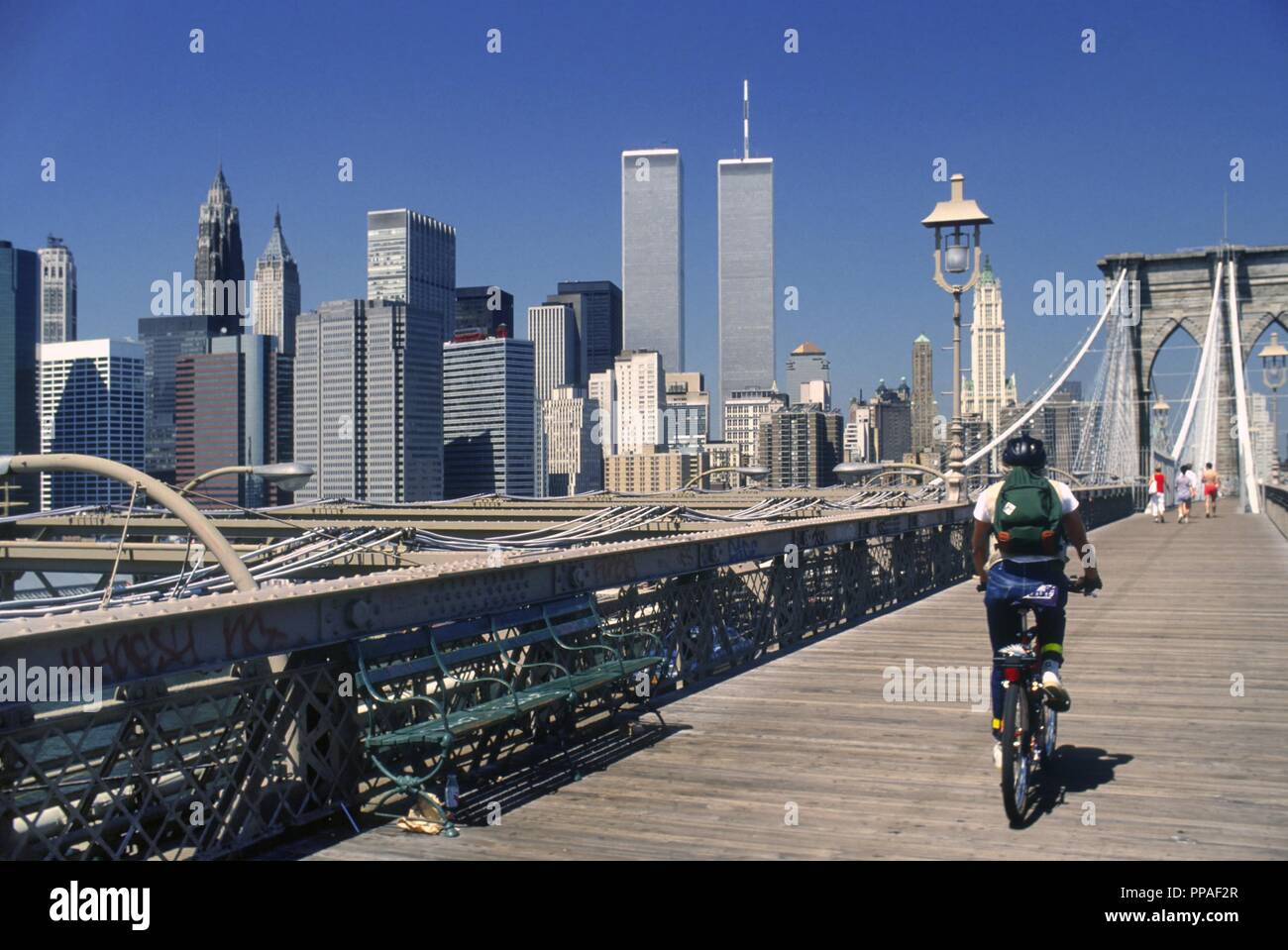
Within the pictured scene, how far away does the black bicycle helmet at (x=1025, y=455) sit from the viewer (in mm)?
6449

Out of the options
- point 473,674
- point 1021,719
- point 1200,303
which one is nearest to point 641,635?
point 473,674

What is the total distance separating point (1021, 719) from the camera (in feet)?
19.4

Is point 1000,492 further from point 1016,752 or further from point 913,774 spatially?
point 913,774

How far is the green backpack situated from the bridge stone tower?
59.5 metres

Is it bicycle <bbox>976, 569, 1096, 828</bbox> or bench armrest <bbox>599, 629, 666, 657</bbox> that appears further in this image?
bench armrest <bbox>599, 629, 666, 657</bbox>

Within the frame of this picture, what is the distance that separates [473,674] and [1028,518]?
3299mm

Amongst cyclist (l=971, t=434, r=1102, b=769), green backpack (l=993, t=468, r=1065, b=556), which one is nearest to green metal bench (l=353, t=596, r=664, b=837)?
cyclist (l=971, t=434, r=1102, b=769)

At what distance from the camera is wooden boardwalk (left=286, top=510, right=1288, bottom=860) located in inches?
222

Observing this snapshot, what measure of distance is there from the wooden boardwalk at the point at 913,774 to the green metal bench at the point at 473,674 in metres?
0.46

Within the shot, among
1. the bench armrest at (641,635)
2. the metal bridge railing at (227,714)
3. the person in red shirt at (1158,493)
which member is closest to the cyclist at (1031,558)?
the metal bridge railing at (227,714)

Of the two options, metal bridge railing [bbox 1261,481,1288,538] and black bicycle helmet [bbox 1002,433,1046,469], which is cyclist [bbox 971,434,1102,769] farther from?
metal bridge railing [bbox 1261,481,1288,538]

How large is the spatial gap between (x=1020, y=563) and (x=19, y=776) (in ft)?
14.9
